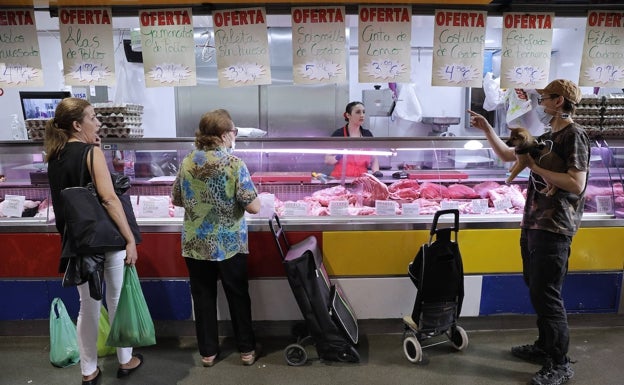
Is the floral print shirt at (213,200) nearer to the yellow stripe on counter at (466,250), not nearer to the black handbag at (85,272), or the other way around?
the black handbag at (85,272)

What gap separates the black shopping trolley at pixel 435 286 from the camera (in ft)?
10.9

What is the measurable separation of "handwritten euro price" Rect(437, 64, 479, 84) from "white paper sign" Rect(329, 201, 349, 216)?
1301mm

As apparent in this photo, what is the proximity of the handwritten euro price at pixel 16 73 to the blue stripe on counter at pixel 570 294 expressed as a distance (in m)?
4.05

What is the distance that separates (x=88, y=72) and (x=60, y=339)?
81.1 inches

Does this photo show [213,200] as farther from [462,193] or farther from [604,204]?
[604,204]

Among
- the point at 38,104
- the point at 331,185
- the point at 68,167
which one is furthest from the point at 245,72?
the point at 38,104

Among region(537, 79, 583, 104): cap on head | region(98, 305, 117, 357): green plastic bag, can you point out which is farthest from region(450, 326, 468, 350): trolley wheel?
region(98, 305, 117, 357): green plastic bag

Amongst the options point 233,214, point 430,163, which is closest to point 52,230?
point 233,214

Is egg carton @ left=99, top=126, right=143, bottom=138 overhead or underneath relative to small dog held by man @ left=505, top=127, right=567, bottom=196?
overhead

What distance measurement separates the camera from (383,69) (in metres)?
3.69

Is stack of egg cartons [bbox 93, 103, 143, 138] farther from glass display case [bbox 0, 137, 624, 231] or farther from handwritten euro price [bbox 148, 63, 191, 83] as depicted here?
handwritten euro price [bbox 148, 63, 191, 83]

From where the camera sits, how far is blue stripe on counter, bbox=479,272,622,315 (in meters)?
3.79

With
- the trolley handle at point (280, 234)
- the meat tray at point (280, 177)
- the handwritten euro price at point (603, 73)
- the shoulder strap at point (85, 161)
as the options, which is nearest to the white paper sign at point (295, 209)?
the trolley handle at point (280, 234)

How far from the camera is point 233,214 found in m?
3.17
